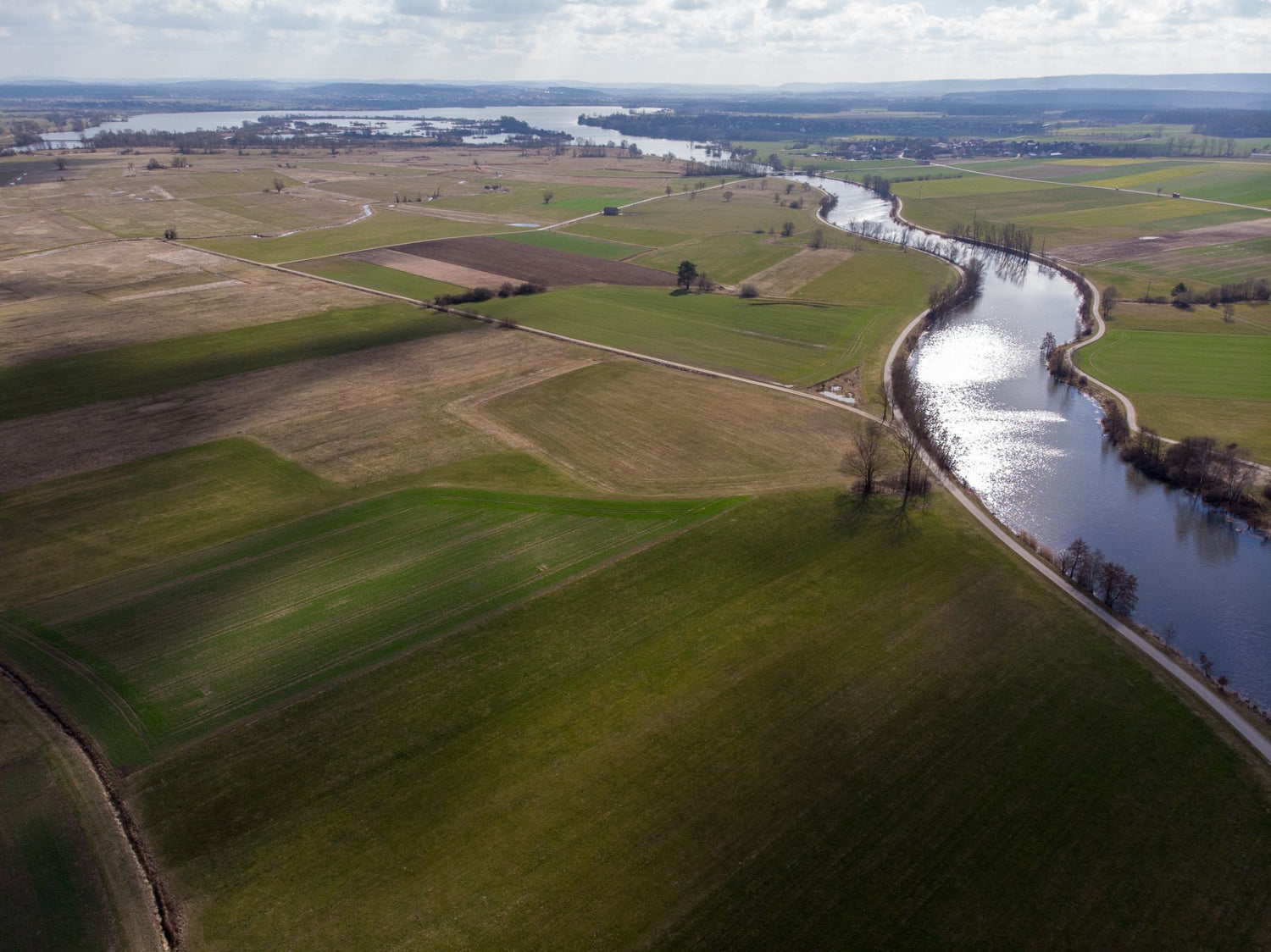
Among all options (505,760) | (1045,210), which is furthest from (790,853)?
(1045,210)

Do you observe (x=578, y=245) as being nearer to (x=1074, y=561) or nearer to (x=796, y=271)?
(x=796, y=271)

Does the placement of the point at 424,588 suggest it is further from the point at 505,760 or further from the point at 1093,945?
the point at 1093,945

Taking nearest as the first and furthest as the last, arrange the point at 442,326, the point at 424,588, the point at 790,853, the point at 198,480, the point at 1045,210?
the point at 790,853 → the point at 424,588 → the point at 198,480 → the point at 442,326 → the point at 1045,210

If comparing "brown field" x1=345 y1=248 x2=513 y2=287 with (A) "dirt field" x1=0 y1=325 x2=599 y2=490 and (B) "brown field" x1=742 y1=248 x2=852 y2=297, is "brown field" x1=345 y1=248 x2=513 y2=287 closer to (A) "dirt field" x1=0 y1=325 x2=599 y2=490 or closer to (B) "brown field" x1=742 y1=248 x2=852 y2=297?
(A) "dirt field" x1=0 y1=325 x2=599 y2=490

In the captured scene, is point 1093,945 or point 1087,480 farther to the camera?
point 1087,480

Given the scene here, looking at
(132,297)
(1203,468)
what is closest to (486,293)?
(132,297)

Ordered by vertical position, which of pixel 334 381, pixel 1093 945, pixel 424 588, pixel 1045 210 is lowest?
pixel 1093 945

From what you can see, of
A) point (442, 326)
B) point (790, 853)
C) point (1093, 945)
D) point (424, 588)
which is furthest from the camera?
point (442, 326)
